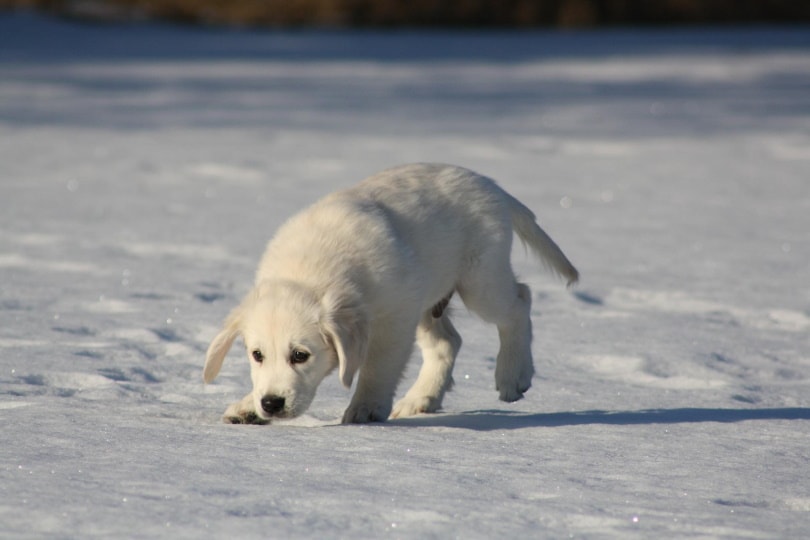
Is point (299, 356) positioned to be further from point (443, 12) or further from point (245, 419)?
point (443, 12)

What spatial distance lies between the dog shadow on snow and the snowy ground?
0.05 ft

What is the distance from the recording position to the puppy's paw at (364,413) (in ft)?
13.5

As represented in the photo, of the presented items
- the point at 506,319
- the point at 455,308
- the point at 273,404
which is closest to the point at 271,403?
the point at 273,404

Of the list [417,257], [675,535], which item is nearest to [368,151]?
[417,257]

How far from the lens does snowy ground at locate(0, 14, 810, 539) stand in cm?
313

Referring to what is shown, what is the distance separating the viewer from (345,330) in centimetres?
381

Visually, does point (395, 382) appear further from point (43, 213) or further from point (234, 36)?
point (234, 36)

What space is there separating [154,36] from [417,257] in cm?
1753

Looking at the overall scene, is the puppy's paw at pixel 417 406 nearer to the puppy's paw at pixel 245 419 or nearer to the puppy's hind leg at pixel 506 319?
the puppy's hind leg at pixel 506 319

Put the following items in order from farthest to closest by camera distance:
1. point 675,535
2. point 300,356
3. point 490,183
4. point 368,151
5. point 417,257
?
point 368,151
point 490,183
point 417,257
point 300,356
point 675,535

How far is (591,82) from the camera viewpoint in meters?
15.1

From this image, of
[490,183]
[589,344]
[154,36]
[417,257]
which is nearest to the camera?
[417,257]

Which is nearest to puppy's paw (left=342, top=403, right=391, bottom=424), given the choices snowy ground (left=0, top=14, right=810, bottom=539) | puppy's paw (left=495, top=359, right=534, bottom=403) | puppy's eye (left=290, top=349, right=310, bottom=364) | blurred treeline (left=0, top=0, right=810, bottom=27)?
snowy ground (left=0, top=14, right=810, bottom=539)

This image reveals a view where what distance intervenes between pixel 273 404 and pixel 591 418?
1.09 meters
